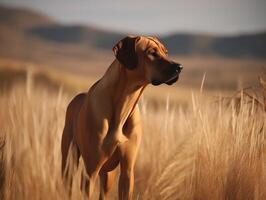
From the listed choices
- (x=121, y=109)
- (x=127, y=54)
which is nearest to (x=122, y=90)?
(x=121, y=109)

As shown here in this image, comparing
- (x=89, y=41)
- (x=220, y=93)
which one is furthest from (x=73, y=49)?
(x=220, y=93)

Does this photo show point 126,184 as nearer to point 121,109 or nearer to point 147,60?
point 121,109

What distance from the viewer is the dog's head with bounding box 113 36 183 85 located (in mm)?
2634

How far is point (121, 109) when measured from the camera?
2.80 meters

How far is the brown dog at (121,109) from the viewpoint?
8.91 feet

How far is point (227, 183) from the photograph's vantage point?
2949 mm

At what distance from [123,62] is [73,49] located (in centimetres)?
7815

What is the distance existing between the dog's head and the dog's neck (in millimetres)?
68

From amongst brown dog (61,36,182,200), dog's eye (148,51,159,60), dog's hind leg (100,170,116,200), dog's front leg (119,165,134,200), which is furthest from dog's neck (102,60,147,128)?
dog's hind leg (100,170,116,200)

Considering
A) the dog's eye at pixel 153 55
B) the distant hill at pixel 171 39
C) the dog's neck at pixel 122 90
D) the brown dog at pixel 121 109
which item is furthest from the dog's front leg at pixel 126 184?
the distant hill at pixel 171 39

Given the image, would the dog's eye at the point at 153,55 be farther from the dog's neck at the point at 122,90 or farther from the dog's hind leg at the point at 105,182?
the dog's hind leg at the point at 105,182

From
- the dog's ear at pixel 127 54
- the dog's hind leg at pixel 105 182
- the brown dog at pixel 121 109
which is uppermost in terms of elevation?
the dog's ear at pixel 127 54

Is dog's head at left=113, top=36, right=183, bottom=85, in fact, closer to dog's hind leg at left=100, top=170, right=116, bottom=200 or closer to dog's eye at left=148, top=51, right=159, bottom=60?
dog's eye at left=148, top=51, right=159, bottom=60

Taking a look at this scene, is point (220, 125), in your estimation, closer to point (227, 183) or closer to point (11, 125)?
point (227, 183)
